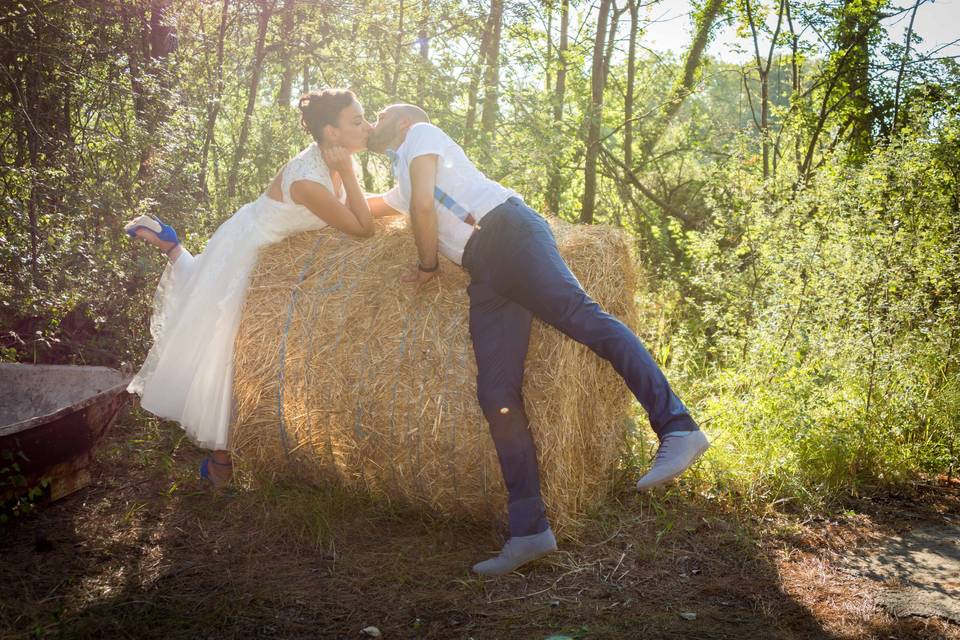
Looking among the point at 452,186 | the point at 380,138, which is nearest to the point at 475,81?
the point at 380,138

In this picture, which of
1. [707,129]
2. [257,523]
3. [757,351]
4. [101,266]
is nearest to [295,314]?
[257,523]

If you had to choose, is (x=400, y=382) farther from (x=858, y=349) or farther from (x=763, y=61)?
(x=763, y=61)

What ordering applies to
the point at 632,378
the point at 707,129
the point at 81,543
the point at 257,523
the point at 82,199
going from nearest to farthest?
the point at 632,378 < the point at 81,543 < the point at 257,523 < the point at 82,199 < the point at 707,129

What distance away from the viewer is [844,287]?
4828 mm

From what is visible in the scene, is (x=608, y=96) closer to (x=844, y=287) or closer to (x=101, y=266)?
(x=844, y=287)

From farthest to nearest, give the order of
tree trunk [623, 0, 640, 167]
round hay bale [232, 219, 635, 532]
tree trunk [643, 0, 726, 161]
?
tree trunk [643, 0, 726, 161] → tree trunk [623, 0, 640, 167] → round hay bale [232, 219, 635, 532]

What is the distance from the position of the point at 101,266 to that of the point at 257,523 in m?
2.23

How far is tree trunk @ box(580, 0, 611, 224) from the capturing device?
7.35 meters

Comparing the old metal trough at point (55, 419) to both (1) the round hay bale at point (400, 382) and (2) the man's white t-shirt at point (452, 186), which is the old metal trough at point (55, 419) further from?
(2) the man's white t-shirt at point (452, 186)

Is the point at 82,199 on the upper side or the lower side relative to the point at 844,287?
upper

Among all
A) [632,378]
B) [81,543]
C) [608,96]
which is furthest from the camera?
[608,96]

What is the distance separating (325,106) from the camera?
13.3 feet

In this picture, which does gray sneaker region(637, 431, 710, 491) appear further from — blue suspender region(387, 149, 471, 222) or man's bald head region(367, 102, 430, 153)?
man's bald head region(367, 102, 430, 153)

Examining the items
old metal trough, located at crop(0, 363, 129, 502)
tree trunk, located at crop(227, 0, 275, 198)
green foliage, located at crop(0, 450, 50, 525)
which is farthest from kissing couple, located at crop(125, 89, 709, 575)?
tree trunk, located at crop(227, 0, 275, 198)
